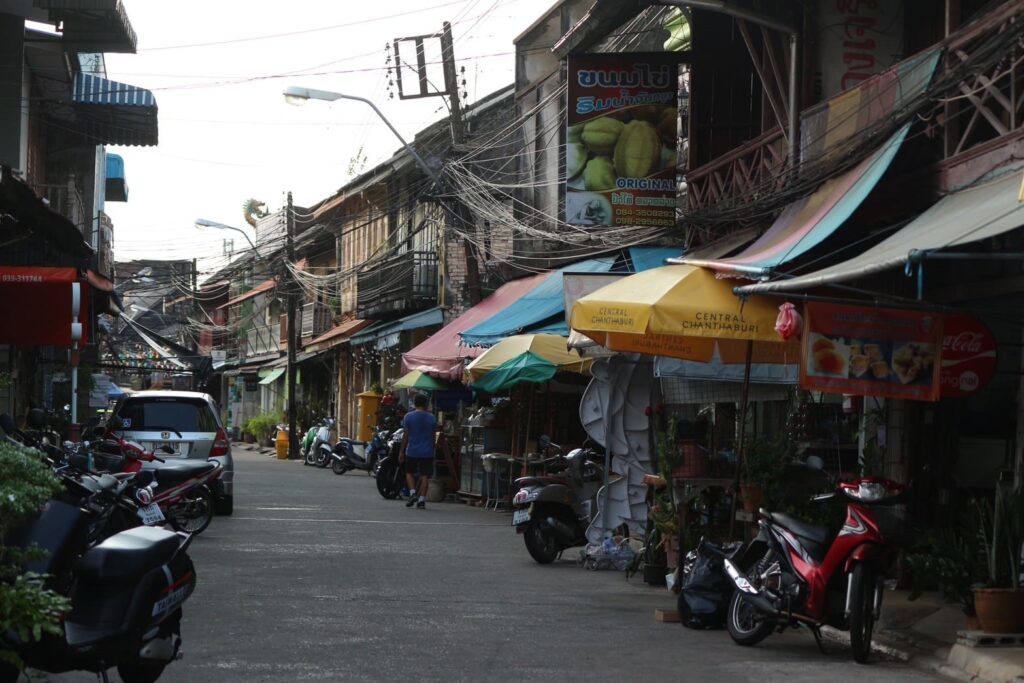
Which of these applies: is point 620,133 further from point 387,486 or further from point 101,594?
point 101,594

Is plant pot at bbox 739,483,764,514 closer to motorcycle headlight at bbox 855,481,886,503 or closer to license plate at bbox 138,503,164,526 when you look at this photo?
motorcycle headlight at bbox 855,481,886,503

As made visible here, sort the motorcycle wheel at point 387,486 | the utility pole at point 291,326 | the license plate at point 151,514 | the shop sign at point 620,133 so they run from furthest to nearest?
the utility pole at point 291,326
the motorcycle wheel at point 387,486
the shop sign at point 620,133
the license plate at point 151,514

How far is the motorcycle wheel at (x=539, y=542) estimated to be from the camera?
15203mm

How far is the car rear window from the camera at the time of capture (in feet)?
62.8

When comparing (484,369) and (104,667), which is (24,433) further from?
(484,369)

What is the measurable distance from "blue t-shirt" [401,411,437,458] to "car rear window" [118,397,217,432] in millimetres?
4501

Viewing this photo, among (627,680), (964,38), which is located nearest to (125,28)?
(964,38)

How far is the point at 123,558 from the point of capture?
6.76 m

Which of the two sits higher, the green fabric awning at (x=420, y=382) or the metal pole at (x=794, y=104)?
the metal pole at (x=794, y=104)

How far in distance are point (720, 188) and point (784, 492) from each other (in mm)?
6828

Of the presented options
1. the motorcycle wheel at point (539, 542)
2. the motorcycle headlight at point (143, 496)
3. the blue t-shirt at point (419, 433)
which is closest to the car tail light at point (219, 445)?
the blue t-shirt at point (419, 433)

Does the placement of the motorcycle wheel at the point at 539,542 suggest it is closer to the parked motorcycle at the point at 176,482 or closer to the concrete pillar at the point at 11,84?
the parked motorcycle at the point at 176,482

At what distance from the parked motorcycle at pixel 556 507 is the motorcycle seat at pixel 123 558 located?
8.36 metres

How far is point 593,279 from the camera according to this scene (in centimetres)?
1530
